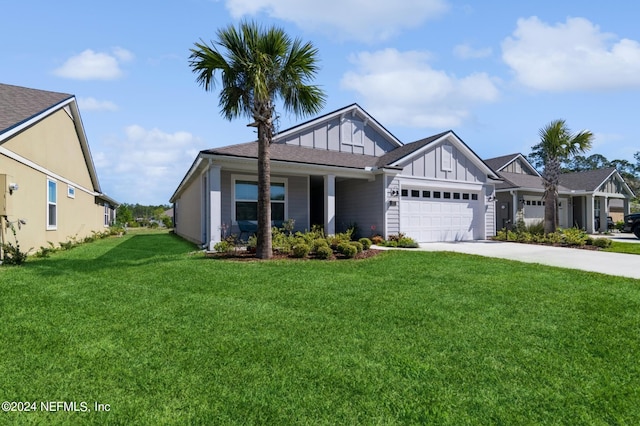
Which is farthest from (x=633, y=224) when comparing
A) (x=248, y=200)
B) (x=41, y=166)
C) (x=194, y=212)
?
(x=41, y=166)

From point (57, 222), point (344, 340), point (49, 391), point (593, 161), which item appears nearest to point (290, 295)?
point (344, 340)

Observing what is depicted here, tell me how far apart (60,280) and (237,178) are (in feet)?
23.5

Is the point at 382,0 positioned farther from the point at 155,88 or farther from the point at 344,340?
the point at 344,340

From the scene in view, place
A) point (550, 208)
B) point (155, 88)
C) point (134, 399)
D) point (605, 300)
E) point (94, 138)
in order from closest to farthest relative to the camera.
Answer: point (134, 399)
point (605, 300)
point (155, 88)
point (550, 208)
point (94, 138)

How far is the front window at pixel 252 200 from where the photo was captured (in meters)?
12.8

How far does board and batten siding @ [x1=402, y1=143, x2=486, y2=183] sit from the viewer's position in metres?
14.5

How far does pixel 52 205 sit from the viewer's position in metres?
12.5

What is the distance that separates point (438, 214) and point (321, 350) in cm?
1320

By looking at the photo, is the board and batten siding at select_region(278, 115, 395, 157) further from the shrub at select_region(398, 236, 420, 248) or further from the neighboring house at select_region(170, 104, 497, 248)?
the shrub at select_region(398, 236, 420, 248)

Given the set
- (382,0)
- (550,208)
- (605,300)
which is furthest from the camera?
(550,208)

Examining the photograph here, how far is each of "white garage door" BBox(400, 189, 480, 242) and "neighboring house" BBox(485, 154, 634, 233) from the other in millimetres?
5390

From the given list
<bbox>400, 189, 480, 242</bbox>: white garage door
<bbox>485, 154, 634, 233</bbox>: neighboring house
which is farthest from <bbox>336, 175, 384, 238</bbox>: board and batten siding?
<bbox>485, 154, 634, 233</bbox>: neighboring house

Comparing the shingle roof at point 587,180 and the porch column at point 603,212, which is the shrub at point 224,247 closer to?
the shingle roof at point 587,180

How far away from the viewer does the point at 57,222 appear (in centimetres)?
1288
